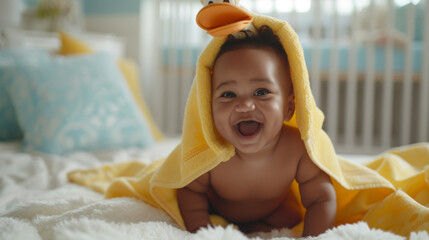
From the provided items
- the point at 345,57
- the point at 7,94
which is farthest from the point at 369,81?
the point at 7,94

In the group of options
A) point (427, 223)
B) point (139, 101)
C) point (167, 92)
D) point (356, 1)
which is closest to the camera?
point (427, 223)

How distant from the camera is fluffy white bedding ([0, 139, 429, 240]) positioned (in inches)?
20.0

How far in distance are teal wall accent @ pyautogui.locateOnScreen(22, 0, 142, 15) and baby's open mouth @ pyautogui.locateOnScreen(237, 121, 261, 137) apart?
2241 mm

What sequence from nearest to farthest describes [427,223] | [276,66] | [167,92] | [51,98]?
1. [427,223]
2. [276,66]
3. [51,98]
4. [167,92]

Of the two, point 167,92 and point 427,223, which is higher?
point 427,223

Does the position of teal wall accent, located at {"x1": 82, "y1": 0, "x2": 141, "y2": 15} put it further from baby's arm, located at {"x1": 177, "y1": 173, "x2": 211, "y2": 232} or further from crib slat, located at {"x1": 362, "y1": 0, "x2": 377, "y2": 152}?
baby's arm, located at {"x1": 177, "y1": 173, "x2": 211, "y2": 232}

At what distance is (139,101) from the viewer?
1739 mm

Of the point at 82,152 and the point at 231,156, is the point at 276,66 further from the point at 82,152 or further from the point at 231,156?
the point at 82,152

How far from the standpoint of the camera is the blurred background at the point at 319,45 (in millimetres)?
2188

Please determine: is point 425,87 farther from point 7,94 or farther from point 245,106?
point 7,94

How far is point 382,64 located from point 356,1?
0.43 metres

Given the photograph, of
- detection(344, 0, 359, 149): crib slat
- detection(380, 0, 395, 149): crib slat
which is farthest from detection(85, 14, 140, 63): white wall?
detection(380, 0, 395, 149): crib slat

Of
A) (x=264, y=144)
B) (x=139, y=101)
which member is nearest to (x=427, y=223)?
(x=264, y=144)

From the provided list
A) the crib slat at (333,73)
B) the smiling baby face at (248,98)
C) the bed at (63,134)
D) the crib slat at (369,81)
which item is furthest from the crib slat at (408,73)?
the smiling baby face at (248,98)
